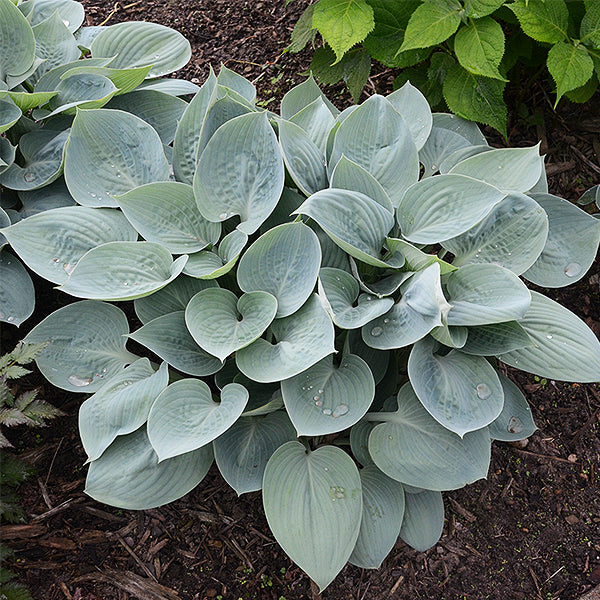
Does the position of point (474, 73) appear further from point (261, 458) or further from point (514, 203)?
point (261, 458)

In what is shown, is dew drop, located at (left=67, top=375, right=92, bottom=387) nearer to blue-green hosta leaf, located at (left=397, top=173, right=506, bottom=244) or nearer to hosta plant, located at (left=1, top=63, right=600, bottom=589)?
hosta plant, located at (left=1, top=63, right=600, bottom=589)

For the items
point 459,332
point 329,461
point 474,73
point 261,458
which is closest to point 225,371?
point 261,458

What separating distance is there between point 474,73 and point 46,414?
5.08 feet

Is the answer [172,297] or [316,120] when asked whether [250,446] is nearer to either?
[172,297]

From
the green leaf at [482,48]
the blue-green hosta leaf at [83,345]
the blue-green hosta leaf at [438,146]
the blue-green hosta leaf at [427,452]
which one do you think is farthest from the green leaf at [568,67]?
the blue-green hosta leaf at [83,345]

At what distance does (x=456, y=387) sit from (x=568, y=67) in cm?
110

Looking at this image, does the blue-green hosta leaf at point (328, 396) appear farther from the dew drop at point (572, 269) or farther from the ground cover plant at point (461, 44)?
the ground cover plant at point (461, 44)

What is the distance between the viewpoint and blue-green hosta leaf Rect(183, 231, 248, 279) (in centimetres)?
146

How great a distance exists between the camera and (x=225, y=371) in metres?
1.58

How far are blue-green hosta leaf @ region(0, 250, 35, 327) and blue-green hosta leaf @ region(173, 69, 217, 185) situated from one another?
501 mm

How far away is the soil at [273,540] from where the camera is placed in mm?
1638

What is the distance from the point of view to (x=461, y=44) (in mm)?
1932

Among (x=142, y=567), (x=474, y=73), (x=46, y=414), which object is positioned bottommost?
(x=142, y=567)

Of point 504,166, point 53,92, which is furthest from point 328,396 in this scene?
point 53,92
